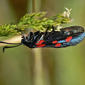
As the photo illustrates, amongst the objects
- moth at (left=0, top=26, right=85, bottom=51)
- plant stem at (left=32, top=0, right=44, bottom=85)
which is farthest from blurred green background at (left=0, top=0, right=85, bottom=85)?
moth at (left=0, top=26, right=85, bottom=51)

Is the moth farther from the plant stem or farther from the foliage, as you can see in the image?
the plant stem

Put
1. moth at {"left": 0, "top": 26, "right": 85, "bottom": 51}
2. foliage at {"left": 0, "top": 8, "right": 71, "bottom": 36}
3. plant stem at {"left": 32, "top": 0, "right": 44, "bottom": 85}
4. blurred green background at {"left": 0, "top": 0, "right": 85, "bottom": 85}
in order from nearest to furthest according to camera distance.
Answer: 1. foliage at {"left": 0, "top": 8, "right": 71, "bottom": 36}
2. moth at {"left": 0, "top": 26, "right": 85, "bottom": 51}
3. blurred green background at {"left": 0, "top": 0, "right": 85, "bottom": 85}
4. plant stem at {"left": 32, "top": 0, "right": 44, "bottom": 85}

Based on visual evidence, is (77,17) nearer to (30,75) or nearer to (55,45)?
(30,75)

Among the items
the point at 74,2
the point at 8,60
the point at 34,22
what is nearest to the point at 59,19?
the point at 34,22

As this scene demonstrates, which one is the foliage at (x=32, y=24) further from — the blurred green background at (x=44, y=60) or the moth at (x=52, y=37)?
the blurred green background at (x=44, y=60)

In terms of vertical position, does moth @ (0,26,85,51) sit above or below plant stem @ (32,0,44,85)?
above

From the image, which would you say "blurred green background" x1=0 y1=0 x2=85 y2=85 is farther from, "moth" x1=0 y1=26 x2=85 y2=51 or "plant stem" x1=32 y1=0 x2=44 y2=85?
"moth" x1=0 y1=26 x2=85 y2=51

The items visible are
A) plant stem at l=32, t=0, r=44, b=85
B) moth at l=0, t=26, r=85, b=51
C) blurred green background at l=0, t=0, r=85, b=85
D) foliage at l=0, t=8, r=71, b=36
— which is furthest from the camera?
plant stem at l=32, t=0, r=44, b=85

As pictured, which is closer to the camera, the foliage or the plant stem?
the foliage

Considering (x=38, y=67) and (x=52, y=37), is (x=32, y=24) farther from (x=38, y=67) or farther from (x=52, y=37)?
(x=38, y=67)
